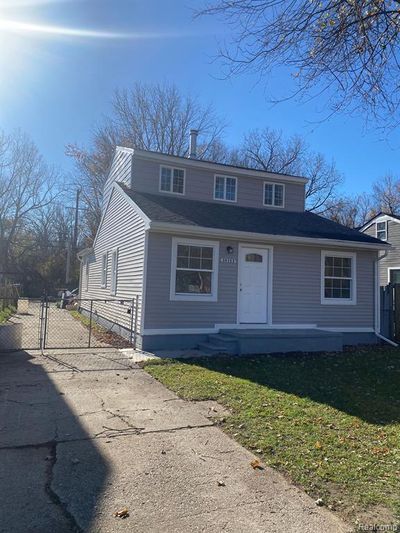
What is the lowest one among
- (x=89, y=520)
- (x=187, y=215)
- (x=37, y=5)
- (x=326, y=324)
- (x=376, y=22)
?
(x=89, y=520)

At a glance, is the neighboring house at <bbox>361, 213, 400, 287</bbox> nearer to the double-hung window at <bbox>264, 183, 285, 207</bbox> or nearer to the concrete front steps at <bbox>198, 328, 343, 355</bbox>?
the double-hung window at <bbox>264, 183, 285, 207</bbox>

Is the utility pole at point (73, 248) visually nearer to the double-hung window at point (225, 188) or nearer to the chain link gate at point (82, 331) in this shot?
the chain link gate at point (82, 331)

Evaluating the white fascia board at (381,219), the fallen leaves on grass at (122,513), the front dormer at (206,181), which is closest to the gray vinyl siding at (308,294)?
the front dormer at (206,181)

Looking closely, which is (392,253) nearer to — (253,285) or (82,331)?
(253,285)

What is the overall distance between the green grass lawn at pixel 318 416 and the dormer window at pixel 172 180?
6.67 meters

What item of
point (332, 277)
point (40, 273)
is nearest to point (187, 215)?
point (332, 277)

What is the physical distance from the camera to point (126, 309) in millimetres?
12391

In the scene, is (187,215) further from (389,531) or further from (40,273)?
(40,273)

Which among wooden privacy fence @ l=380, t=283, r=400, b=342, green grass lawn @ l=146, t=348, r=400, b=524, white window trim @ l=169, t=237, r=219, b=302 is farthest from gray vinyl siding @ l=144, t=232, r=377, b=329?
green grass lawn @ l=146, t=348, r=400, b=524

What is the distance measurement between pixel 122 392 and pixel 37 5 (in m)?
6.06

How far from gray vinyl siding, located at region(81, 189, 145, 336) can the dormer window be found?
1502 mm

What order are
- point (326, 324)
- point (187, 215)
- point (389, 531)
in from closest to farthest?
point (389, 531) → point (187, 215) → point (326, 324)

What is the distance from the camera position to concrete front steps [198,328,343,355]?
10500 mm

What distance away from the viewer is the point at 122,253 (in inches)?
538
